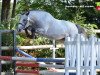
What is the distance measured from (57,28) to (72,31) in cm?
46

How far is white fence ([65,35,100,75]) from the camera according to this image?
452cm

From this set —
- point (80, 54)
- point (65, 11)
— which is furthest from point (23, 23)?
point (65, 11)

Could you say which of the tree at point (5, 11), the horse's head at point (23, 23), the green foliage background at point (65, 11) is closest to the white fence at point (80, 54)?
the horse's head at point (23, 23)

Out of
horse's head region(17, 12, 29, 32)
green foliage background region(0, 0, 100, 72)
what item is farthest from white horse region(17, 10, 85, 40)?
green foliage background region(0, 0, 100, 72)

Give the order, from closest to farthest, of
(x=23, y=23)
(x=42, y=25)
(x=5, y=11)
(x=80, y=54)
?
(x=80, y=54) → (x=23, y=23) → (x=42, y=25) → (x=5, y=11)

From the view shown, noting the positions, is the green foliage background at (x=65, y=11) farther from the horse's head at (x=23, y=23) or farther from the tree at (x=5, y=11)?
the horse's head at (x=23, y=23)

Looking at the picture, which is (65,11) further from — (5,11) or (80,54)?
(80,54)

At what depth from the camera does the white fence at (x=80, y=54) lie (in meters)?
4.52

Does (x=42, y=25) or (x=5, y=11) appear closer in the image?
(x=42, y=25)

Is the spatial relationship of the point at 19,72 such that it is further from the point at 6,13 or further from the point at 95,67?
the point at 6,13

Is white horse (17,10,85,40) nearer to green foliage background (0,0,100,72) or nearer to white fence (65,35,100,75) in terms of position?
white fence (65,35,100,75)

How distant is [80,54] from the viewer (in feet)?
14.9

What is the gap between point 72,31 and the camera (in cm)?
653

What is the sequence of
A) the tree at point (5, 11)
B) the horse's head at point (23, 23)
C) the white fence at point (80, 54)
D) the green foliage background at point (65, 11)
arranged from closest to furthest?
the white fence at point (80, 54)
the horse's head at point (23, 23)
the tree at point (5, 11)
the green foliage background at point (65, 11)
